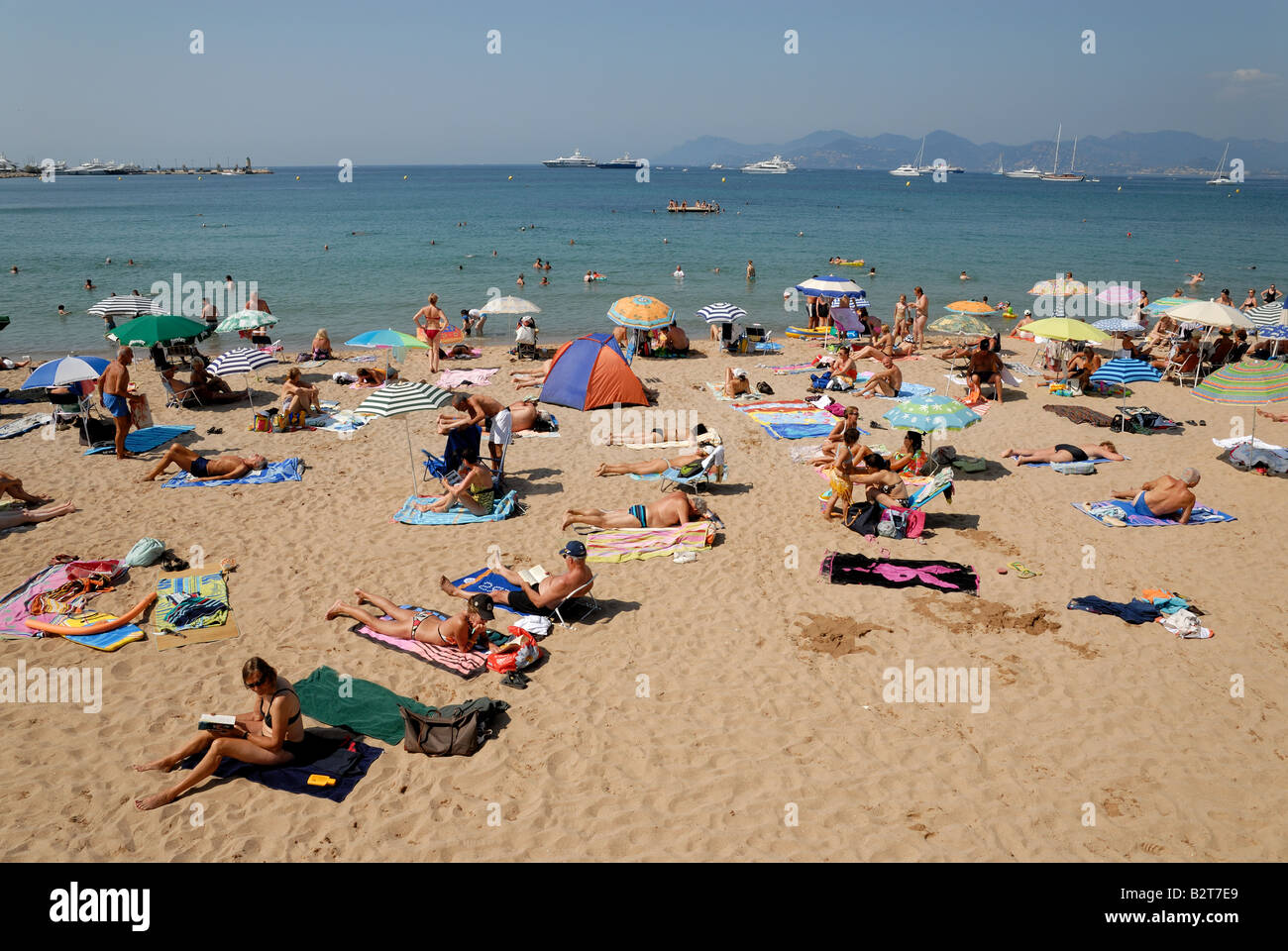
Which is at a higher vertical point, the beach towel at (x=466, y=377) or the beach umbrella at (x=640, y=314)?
the beach umbrella at (x=640, y=314)

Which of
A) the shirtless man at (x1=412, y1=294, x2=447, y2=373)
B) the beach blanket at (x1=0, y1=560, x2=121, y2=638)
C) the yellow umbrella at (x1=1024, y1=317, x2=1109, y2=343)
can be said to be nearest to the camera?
the beach blanket at (x1=0, y1=560, x2=121, y2=638)

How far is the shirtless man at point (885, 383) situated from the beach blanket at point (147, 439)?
12.9m

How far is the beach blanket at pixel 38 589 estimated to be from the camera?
689 centimetres

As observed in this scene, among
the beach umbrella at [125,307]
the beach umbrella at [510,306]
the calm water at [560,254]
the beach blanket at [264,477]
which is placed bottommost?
the beach blanket at [264,477]

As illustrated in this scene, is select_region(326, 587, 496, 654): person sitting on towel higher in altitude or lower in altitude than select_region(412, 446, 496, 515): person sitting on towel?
lower

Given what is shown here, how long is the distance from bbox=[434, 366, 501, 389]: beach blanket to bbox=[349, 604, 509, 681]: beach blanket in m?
8.80

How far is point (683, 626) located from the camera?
285 inches

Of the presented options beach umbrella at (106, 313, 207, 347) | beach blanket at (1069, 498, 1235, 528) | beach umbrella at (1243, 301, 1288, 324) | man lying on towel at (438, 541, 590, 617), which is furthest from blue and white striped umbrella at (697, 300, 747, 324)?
man lying on towel at (438, 541, 590, 617)

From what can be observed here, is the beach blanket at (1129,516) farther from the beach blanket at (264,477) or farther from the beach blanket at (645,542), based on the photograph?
the beach blanket at (264,477)

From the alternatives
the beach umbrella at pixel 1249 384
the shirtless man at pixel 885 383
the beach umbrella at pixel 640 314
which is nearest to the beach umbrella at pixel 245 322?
the beach umbrella at pixel 640 314

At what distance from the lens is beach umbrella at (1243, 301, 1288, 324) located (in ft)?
53.9

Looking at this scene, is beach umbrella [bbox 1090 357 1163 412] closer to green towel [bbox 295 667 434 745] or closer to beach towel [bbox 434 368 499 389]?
beach towel [bbox 434 368 499 389]
